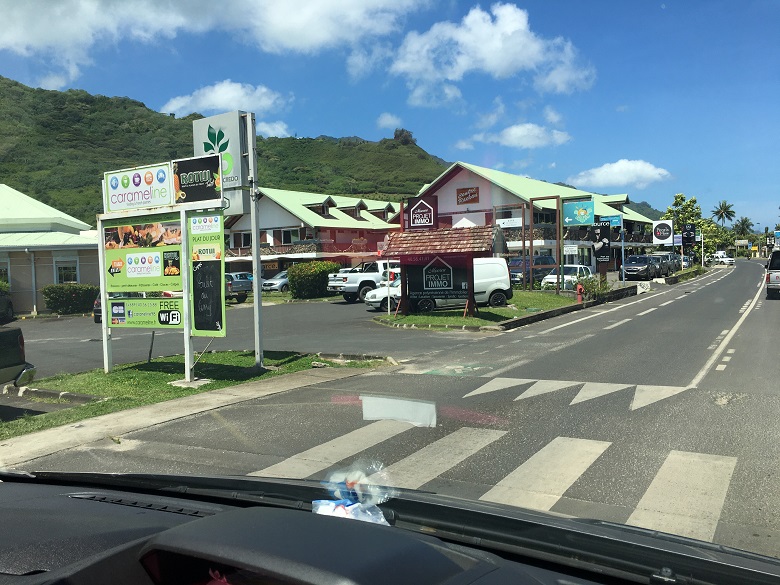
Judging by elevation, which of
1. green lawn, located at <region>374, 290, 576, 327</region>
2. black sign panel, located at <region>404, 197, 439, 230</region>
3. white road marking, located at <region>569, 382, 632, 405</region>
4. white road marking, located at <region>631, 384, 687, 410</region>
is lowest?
white road marking, located at <region>631, 384, 687, 410</region>

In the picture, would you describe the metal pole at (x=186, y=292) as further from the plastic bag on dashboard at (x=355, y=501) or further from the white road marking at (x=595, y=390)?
the plastic bag on dashboard at (x=355, y=501)

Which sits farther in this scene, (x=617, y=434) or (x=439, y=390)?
(x=439, y=390)

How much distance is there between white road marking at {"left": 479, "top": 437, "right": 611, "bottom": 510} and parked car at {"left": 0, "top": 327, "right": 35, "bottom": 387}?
7.20 meters

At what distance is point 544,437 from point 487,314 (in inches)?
592

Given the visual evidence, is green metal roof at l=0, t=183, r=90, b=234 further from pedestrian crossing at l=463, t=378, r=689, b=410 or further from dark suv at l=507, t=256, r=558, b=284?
pedestrian crossing at l=463, t=378, r=689, b=410

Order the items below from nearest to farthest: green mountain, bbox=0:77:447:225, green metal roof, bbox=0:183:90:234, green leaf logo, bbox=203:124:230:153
→ 1. green leaf logo, bbox=203:124:230:153
2. green metal roof, bbox=0:183:90:234
3. green mountain, bbox=0:77:447:225

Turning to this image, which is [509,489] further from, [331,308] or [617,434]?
[331,308]

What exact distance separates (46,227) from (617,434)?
3671 centimetres

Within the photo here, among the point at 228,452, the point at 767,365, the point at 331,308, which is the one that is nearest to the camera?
the point at 228,452

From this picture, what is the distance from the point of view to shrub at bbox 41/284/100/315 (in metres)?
30.9

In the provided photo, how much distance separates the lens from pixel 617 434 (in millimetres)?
7125

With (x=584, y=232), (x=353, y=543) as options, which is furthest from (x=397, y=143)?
(x=353, y=543)

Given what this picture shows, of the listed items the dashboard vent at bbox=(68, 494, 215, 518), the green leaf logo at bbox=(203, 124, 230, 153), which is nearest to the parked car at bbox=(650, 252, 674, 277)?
the green leaf logo at bbox=(203, 124, 230, 153)

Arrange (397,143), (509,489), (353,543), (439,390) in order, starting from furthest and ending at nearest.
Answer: (397,143)
(439,390)
(509,489)
(353,543)
